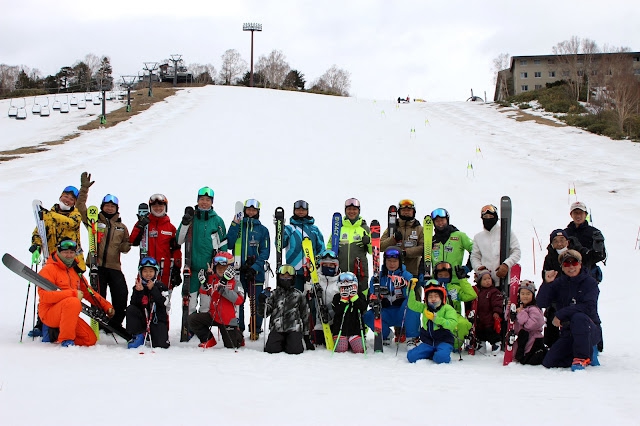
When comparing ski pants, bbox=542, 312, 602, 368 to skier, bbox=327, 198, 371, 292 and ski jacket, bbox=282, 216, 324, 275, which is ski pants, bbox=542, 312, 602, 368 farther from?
ski jacket, bbox=282, 216, 324, 275

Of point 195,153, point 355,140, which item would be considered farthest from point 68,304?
point 355,140

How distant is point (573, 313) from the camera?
5465mm

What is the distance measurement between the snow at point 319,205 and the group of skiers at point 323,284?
1.02 ft

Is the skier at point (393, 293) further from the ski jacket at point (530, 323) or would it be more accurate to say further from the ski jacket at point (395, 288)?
the ski jacket at point (530, 323)

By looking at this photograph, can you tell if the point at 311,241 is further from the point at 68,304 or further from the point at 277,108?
the point at 277,108

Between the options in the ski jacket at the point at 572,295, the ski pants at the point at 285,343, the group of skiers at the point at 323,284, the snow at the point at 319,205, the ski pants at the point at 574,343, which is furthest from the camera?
the ski pants at the point at 285,343

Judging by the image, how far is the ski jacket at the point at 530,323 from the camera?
18.6ft

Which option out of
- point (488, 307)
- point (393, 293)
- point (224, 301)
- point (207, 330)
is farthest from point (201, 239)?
point (488, 307)

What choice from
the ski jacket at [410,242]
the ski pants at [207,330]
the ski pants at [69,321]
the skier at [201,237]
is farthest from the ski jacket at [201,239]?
the ski jacket at [410,242]

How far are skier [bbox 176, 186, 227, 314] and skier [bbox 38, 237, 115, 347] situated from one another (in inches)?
36.4

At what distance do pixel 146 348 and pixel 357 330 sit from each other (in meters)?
2.22

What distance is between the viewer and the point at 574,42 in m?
56.3

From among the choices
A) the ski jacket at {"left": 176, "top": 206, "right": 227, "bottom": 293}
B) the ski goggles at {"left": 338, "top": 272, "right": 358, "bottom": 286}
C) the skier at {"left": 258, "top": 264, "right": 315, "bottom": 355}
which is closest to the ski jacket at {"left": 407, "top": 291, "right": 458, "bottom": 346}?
the ski goggles at {"left": 338, "top": 272, "right": 358, "bottom": 286}

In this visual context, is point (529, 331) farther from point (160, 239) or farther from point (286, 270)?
point (160, 239)
